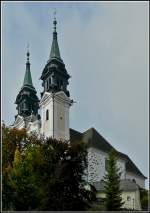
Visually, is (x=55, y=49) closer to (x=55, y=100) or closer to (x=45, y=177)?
(x=55, y=100)

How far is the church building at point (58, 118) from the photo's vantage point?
199ft

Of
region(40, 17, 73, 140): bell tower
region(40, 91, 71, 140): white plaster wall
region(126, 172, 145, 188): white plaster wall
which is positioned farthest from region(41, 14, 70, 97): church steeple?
region(126, 172, 145, 188): white plaster wall

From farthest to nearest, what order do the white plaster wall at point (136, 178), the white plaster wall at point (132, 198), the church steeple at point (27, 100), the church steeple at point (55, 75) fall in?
the white plaster wall at point (136, 178)
the church steeple at point (27, 100)
the church steeple at point (55, 75)
the white plaster wall at point (132, 198)

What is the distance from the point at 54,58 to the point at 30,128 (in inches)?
402

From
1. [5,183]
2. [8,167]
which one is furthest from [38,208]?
[8,167]

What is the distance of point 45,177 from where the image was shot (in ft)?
123

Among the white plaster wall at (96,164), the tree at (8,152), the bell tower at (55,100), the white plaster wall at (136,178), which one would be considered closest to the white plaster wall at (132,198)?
the white plaster wall at (96,164)

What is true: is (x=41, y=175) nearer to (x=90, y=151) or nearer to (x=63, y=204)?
(x=63, y=204)

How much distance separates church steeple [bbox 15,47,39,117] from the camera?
224 ft

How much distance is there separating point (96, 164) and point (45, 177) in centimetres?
2541

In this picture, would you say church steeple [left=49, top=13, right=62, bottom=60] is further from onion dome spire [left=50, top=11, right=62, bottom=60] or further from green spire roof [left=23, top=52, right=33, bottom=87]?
green spire roof [left=23, top=52, right=33, bottom=87]

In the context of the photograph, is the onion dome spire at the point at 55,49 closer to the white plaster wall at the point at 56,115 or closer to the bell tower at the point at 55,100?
the bell tower at the point at 55,100

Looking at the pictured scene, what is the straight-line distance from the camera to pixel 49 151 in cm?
4138

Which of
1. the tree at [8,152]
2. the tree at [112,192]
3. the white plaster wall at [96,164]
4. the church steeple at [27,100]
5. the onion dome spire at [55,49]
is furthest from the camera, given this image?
the church steeple at [27,100]
